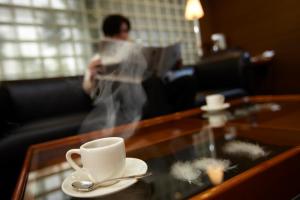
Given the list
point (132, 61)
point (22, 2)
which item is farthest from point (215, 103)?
point (22, 2)

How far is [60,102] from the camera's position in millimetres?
1699

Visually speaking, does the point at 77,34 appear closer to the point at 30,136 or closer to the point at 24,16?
the point at 24,16

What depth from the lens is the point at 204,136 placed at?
61 centimetres

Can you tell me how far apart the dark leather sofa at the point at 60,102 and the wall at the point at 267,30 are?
57cm

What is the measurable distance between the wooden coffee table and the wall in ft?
5.15

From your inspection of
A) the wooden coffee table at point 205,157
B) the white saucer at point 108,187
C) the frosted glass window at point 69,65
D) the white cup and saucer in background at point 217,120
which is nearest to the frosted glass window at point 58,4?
the frosted glass window at point 69,65

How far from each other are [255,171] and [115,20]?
5.15 feet

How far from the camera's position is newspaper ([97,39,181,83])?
4.35 ft

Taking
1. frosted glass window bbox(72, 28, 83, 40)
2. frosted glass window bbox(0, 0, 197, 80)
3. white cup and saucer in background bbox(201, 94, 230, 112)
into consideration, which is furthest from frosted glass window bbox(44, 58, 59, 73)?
white cup and saucer in background bbox(201, 94, 230, 112)

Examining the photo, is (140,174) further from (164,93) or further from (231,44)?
(231,44)

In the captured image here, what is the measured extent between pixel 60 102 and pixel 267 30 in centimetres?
210

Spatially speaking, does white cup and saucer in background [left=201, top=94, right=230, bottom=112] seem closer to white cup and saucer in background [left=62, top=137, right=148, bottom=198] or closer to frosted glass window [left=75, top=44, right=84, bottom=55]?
white cup and saucer in background [left=62, top=137, right=148, bottom=198]

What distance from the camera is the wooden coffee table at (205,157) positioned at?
1.06ft

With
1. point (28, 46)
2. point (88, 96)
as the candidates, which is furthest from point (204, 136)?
point (28, 46)
